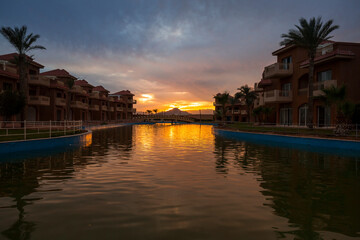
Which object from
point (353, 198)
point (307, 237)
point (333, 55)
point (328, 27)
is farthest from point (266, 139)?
point (307, 237)

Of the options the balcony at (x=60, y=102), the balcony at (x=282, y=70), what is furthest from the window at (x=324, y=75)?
the balcony at (x=60, y=102)

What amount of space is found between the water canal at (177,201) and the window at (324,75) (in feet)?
73.0

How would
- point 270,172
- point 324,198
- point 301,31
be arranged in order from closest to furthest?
point 324,198 < point 270,172 < point 301,31

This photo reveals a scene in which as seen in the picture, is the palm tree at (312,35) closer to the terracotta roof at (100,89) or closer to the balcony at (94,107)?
the balcony at (94,107)

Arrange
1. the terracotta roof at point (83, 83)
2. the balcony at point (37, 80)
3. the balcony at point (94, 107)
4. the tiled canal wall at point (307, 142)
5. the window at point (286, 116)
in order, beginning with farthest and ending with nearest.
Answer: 1. the balcony at point (94, 107)
2. the terracotta roof at point (83, 83)
3. the balcony at point (37, 80)
4. the window at point (286, 116)
5. the tiled canal wall at point (307, 142)

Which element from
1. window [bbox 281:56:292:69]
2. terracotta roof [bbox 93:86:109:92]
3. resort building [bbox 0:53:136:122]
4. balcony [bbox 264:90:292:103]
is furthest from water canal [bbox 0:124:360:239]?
terracotta roof [bbox 93:86:109:92]

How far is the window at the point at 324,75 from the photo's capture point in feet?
99.1

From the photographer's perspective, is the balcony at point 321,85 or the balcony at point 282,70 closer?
the balcony at point 321,85

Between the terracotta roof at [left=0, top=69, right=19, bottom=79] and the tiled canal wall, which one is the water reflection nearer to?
the tiled canal wall

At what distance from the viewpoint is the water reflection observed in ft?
17.5

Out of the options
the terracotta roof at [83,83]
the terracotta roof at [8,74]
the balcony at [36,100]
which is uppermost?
the terracotta roof at [83,83]

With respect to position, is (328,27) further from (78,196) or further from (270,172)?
(78,196)

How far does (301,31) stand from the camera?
28891mm

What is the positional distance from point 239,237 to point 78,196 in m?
4.73
